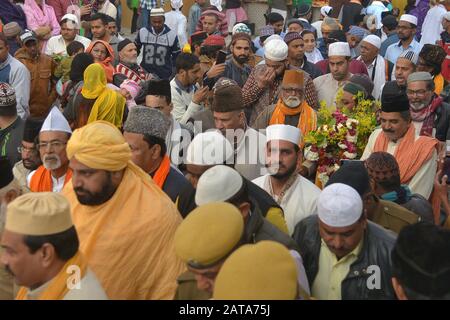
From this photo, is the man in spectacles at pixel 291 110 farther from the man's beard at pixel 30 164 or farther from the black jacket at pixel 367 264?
the black jacket at pixel 367 264

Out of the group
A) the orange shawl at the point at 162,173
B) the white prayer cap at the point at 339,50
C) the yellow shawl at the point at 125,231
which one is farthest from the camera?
the white prayer cap at the point at 339,50

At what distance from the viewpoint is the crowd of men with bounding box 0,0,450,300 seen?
152 inches

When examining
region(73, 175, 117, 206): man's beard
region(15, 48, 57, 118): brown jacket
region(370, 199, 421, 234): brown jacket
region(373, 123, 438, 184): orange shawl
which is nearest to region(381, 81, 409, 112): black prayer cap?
region(373, 123, 438, 184): orange shawl

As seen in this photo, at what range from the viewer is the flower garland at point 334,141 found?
7078 mm

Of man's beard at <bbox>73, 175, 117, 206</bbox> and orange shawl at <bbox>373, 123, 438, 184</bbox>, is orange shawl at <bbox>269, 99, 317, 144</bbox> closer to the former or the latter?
orange shawl at <bbox>373, 123, 438, 184</bbox>

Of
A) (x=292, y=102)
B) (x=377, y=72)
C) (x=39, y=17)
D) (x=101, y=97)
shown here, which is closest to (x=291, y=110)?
(x=292, y=102)

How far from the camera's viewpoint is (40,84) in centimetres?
1048

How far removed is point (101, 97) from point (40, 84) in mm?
2157

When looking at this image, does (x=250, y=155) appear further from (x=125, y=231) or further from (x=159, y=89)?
(x=125, y=231)

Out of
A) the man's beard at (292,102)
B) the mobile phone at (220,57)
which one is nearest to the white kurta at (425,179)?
the man's beard at (292,102)

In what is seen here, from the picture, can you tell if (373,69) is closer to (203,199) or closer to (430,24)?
(430,24)

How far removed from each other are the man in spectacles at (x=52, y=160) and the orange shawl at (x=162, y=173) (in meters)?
0.71
